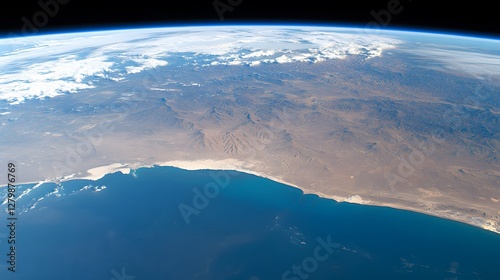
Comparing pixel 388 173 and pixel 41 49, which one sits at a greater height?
pixel 41 49

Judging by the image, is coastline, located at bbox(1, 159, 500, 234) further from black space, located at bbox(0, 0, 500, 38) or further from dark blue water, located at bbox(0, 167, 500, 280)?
black space, located at bbox(0, 0, 500, 38)

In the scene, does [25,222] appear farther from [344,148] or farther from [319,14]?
[344,148]

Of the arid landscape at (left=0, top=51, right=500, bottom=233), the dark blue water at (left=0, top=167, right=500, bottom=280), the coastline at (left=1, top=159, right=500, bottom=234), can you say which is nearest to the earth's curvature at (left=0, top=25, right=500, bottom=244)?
the arid landscape at (left=0, top=51, right=500, bottom=233)

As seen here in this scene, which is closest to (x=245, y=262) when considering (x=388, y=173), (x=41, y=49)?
(x=388, y=173)

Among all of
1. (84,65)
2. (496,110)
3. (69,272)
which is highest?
(84,65)

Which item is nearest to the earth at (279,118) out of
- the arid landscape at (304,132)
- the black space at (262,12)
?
the arid landscape at (304,132)

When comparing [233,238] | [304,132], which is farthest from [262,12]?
[304,132]
